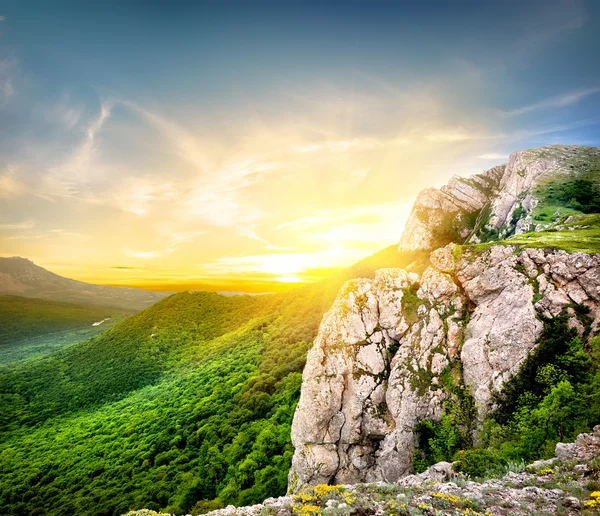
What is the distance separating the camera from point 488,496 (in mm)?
13773

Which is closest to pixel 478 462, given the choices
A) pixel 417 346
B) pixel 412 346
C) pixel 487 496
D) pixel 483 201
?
pixel 487 496

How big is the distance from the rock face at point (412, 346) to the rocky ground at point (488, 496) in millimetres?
10781

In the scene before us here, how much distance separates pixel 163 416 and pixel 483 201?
4183 inches

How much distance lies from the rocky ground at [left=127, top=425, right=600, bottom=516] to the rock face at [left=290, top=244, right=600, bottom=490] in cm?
1078

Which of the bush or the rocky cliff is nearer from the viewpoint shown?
the bush

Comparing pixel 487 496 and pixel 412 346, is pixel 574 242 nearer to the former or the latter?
pixel 412 346

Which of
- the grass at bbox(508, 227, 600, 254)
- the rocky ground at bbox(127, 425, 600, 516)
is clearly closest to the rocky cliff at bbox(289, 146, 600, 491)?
the grass at bbox(508, 227, 600, 254)

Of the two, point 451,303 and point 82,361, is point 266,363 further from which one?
point 82,361

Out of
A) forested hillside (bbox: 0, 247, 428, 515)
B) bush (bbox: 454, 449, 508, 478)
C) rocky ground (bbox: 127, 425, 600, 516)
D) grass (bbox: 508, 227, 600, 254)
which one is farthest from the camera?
forested hillside (bbox: 0, 247, 428, 515)

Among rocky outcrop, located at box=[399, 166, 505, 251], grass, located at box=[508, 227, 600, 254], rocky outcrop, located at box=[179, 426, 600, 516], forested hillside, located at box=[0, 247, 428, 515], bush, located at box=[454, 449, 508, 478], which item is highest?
rocky outcrop, located at box=[399, 166, 505, 251]

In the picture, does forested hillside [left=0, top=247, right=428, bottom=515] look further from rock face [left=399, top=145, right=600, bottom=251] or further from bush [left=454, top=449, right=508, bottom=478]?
bush [left=454, top=449, right=508, bottom=478]

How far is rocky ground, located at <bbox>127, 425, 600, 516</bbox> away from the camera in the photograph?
39.9ft

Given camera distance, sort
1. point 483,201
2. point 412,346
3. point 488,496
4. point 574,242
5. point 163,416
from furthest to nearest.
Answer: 1. point 483,201
2. point 163,416
3. point 412,346
4. point 574,242
5. point 488,496

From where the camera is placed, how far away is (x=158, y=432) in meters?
60.6
